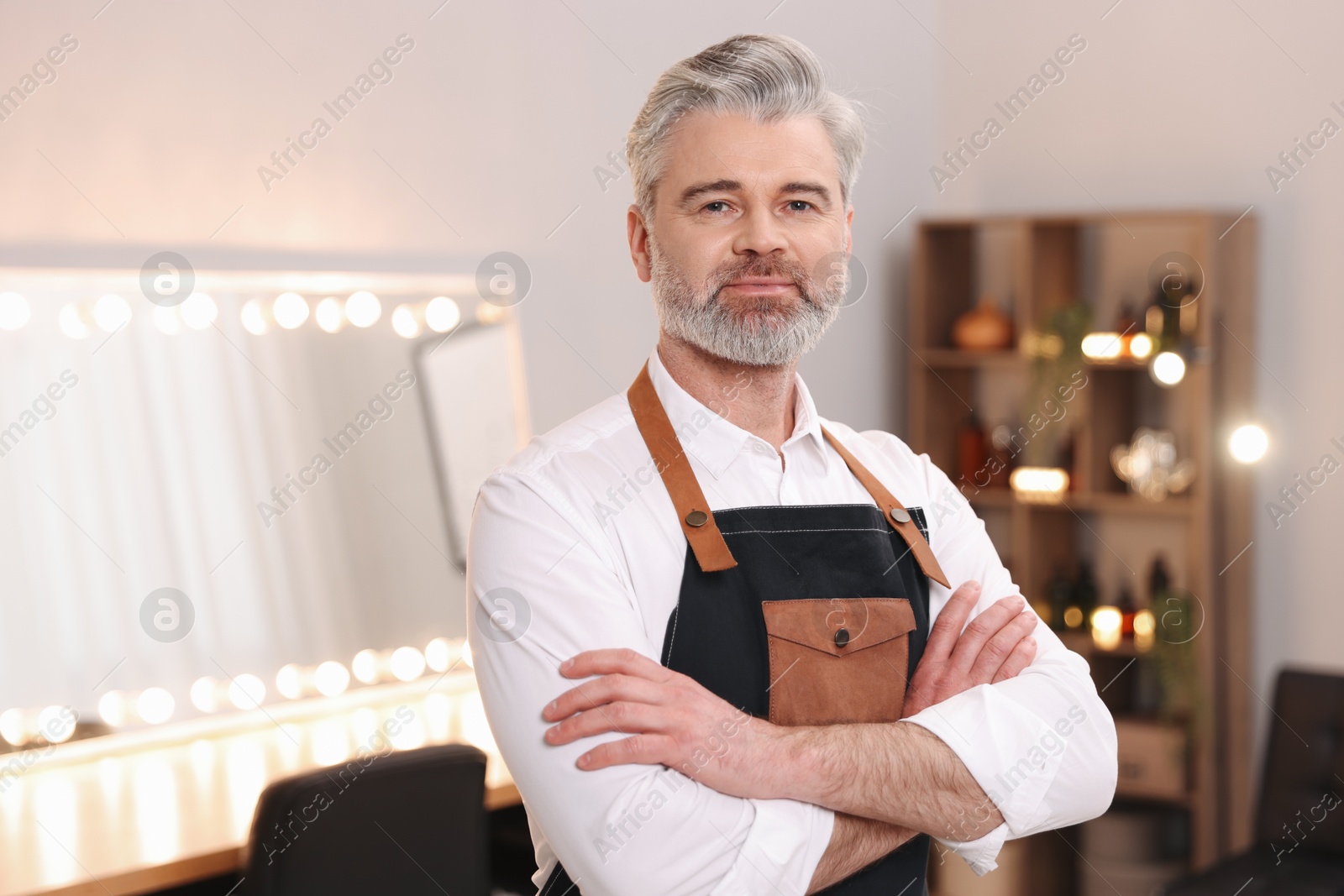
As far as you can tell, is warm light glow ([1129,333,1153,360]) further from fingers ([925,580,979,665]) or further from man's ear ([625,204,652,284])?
man's ear ([625,204,652,284])

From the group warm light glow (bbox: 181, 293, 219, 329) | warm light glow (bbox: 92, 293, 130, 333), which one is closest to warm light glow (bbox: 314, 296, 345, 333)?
warm light glow (bbox: 181, 293, 219, 329)

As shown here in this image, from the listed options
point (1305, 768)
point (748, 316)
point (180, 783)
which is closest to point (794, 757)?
point (748, 316)

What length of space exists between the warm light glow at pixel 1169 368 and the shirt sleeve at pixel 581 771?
272cm

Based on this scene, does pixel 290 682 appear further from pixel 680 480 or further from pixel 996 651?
pixel 996 651


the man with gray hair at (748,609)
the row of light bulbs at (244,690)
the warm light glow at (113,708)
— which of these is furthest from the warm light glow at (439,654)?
the man with gray hair at (748,609)

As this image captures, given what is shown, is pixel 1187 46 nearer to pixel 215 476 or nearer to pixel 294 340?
pixel 294 340

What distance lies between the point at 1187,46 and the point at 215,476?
3209 mm

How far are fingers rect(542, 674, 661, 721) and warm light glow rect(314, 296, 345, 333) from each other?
76.3 inches

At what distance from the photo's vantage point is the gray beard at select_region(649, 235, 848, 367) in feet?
4.88

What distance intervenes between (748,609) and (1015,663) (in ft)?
1.18

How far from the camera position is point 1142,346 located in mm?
3670

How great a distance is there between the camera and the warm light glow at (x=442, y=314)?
123 inches

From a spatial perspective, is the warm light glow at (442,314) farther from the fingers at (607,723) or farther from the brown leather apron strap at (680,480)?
the fingers at (607,723)

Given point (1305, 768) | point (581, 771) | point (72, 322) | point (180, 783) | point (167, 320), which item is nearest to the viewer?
point (581, 771)
